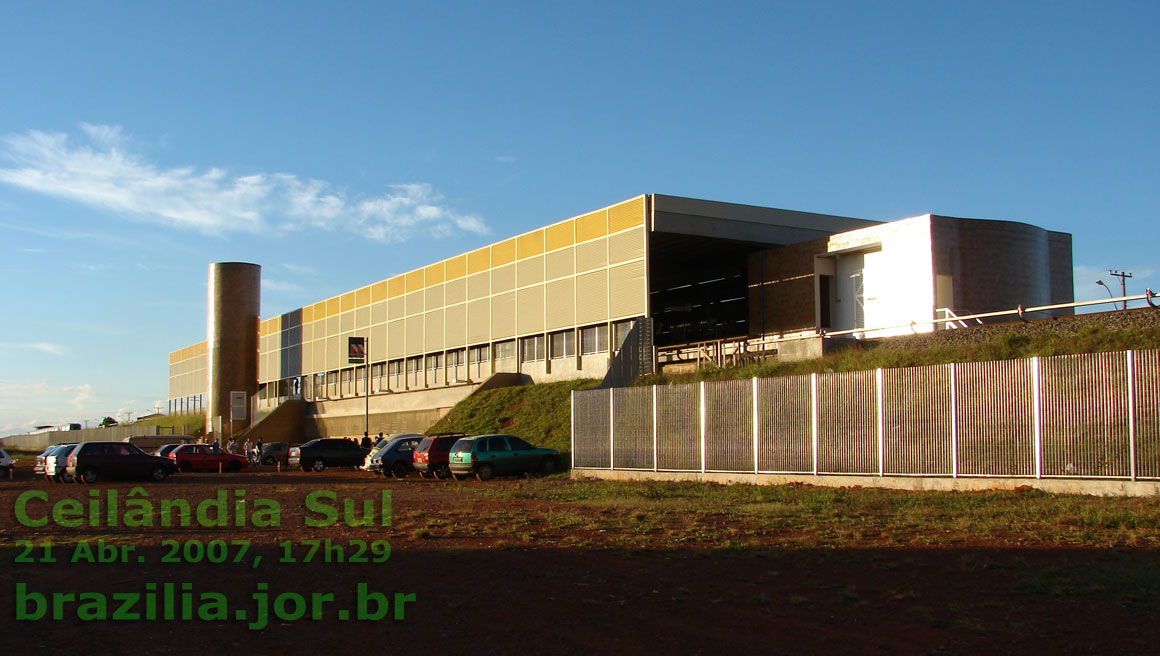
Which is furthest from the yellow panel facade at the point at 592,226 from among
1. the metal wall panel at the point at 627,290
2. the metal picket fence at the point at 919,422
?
the metal picket fence at the point at 919,422

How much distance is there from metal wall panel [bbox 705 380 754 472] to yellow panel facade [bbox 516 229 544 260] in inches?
987

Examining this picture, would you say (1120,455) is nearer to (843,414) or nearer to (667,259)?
(843,414)

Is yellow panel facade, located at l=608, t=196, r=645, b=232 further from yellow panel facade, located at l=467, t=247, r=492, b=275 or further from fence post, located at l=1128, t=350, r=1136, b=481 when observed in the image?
fence post, located at l=1128, t=350, r=1136, b=481

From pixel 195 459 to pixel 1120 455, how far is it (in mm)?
37854

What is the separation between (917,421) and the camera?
2155cm

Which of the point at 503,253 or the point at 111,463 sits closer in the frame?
the point at 111,463

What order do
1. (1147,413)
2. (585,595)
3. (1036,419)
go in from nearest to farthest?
(585,595) < (1147,413) < (1036,419)

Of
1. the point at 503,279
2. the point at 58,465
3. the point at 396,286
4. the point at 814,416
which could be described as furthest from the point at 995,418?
the point at 396,286

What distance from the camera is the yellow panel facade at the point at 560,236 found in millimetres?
48219

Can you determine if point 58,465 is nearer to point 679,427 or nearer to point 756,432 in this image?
point 679,427

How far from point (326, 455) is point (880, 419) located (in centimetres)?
2901

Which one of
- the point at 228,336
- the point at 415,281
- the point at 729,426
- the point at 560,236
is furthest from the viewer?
the point at 228,336

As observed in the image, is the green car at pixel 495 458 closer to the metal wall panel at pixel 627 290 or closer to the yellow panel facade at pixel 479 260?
the metal wall panel at pixel 627 290

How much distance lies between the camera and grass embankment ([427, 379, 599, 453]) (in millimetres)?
40688
